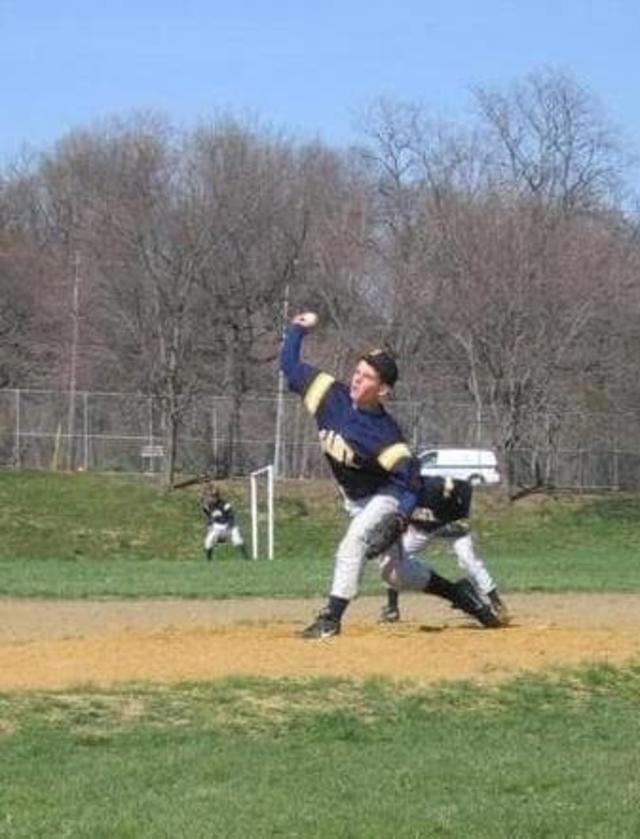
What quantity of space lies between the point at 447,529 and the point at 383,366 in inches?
104

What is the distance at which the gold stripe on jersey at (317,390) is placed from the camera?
33.9 feet

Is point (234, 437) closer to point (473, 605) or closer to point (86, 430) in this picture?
point (86, 430)

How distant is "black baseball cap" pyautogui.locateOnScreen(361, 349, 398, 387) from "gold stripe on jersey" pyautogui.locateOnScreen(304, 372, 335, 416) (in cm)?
30

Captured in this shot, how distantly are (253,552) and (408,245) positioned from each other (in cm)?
2183

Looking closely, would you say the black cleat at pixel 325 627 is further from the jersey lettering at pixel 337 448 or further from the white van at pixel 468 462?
the white van at pixel 468 462

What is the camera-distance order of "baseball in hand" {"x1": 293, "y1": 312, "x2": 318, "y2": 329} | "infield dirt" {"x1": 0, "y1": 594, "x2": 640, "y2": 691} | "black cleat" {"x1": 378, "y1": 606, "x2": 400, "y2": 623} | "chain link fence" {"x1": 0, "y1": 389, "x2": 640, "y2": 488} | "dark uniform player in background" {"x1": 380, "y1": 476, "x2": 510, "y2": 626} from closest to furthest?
"infield dirt" {"x1": 0, "y1": 594, "x2": 640, "y2": 691} → "baseball in hand" {"x1": 293, "y1": 312, "x2": 318, "y2": 329} → "dark uniform player in background" {"x1": 380, "y1": 476, "x2": 510, "y2": 626} → "black cleat" {"x1": 378, "y1": 606, "x2": 400, "y2": 623} → "chain link fence" {"x1": 0, "y1": 389, "x2": 640, "y2": 488}

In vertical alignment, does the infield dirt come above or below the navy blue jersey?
below

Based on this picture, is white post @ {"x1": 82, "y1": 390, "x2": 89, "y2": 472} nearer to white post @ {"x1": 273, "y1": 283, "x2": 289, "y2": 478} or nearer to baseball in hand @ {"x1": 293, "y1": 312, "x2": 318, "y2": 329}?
white post @ {"x1": 273, "y1": 283, "x2": 289, "y2": 478}

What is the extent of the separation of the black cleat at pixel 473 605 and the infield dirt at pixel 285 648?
0.50 ft

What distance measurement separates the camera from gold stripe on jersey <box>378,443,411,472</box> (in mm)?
10102

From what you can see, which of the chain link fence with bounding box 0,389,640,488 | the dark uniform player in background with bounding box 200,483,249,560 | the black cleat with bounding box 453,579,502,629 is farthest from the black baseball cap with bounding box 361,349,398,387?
the chain link fence with bounding box 0,389,640,488

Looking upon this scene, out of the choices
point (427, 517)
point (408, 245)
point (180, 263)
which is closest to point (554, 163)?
point (408, 245)

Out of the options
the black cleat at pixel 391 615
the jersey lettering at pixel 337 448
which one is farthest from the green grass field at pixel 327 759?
the black cleat at pixel 391 615

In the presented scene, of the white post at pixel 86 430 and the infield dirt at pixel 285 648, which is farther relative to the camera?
the white post at pixel 86 430
